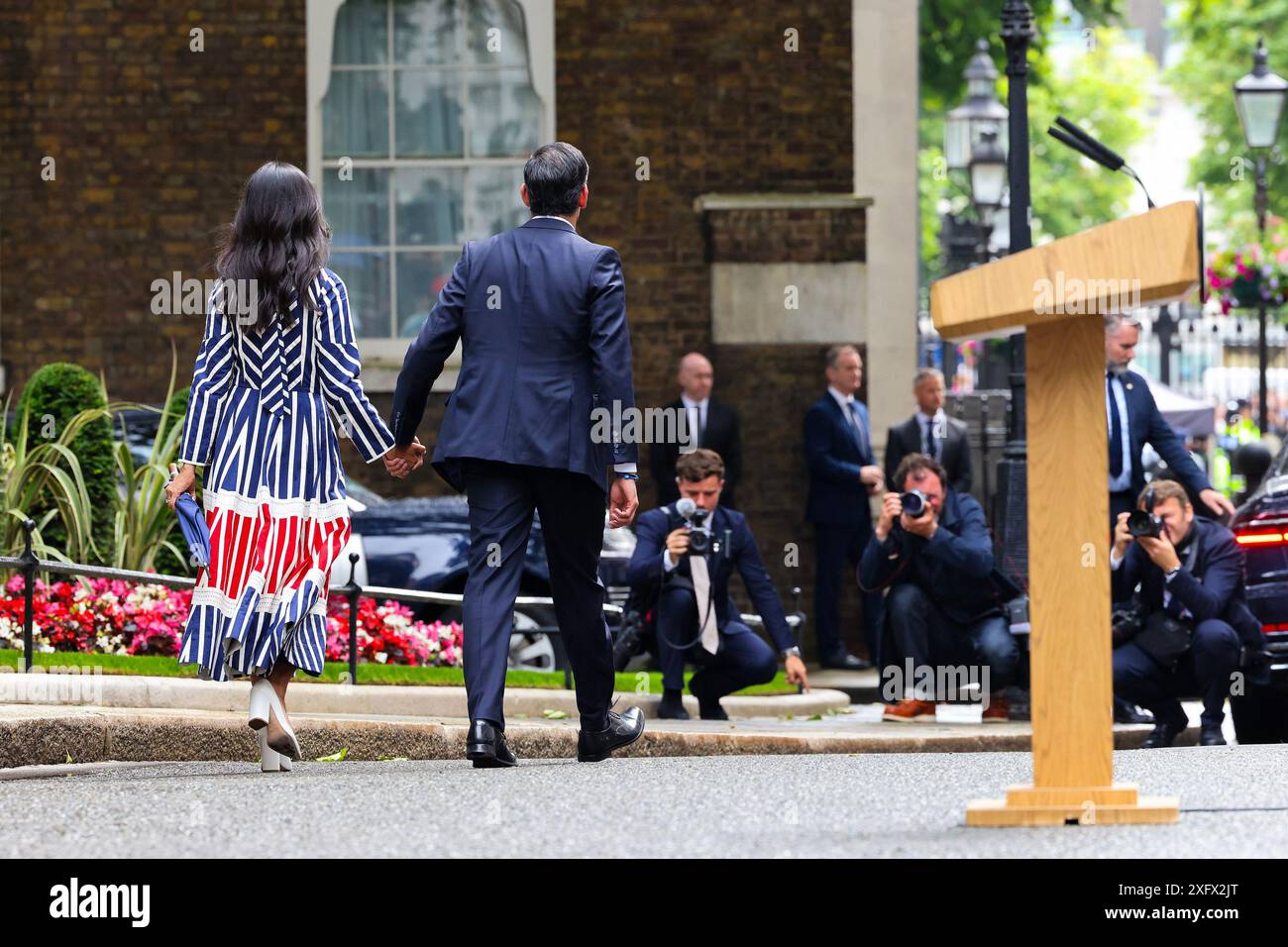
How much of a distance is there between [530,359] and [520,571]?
0.70 metres

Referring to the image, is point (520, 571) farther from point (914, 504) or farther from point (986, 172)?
point (986, 172)

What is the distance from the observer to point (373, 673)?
398 inches

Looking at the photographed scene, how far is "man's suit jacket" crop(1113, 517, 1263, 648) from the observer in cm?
955

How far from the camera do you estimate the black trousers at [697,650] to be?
1025cm

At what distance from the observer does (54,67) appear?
1541cm

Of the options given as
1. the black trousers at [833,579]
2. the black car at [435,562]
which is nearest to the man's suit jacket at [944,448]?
the black trousers at [833,579]

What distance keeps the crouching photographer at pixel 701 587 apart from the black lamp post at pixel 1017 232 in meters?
1.74

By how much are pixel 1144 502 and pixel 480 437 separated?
11.6ft

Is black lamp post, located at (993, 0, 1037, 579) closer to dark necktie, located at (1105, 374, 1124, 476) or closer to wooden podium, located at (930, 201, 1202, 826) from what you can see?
dark necktie, located at (1105, 374, 1124, 476)

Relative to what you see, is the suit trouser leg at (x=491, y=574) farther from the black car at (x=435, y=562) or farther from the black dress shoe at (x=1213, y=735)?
the black car at (x=435, y=562)

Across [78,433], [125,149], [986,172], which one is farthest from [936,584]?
[986,172]
